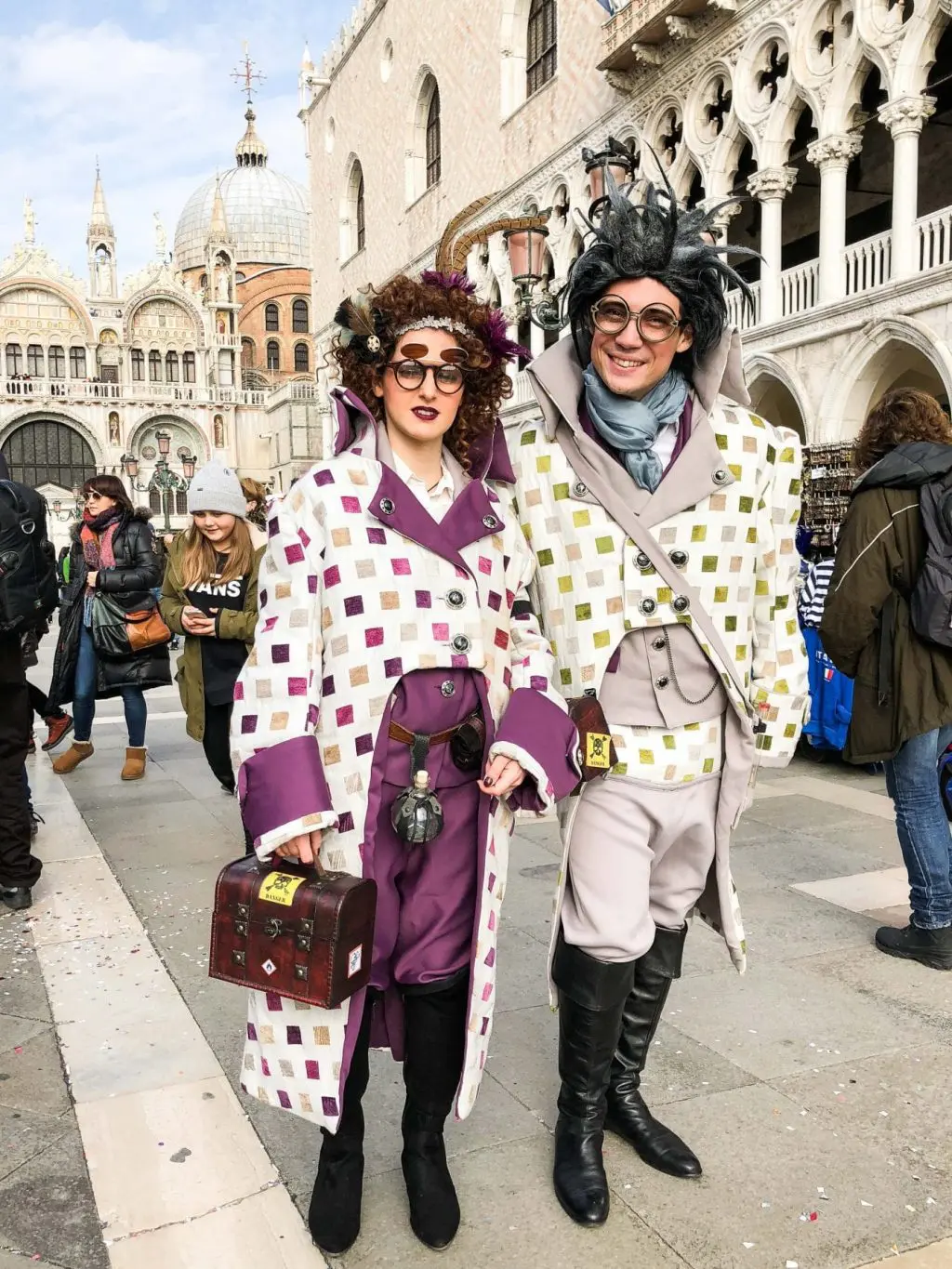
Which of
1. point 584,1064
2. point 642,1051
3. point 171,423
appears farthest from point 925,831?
point 171,423

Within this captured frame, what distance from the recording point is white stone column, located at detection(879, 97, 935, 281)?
11.8m

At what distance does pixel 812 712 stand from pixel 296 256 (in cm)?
6760

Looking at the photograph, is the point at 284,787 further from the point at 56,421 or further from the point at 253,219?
the point at 253,219

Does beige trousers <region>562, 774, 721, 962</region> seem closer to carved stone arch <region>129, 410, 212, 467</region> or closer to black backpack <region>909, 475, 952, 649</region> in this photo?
black backpack <region>909, 475, 952, 649</region>

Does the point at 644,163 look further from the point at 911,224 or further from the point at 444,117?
the point at 444,117

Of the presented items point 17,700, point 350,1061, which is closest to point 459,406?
point 350,1061

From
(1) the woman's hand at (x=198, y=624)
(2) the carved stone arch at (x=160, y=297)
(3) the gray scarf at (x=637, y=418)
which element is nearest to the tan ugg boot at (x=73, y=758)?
(1) the woman's hand at (x=198, y=624)

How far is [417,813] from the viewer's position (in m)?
2.15

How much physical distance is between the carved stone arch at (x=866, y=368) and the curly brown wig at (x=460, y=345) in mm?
10479

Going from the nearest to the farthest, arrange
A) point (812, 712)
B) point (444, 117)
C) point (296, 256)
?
point (812, 712), point (444, 117), point (296, 256)

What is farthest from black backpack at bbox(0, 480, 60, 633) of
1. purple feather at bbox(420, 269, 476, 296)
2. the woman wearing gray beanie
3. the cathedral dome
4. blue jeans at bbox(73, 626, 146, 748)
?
the cathedral dome

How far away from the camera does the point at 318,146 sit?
33.1m

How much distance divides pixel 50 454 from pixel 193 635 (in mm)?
55363

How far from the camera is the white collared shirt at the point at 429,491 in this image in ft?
7.66
